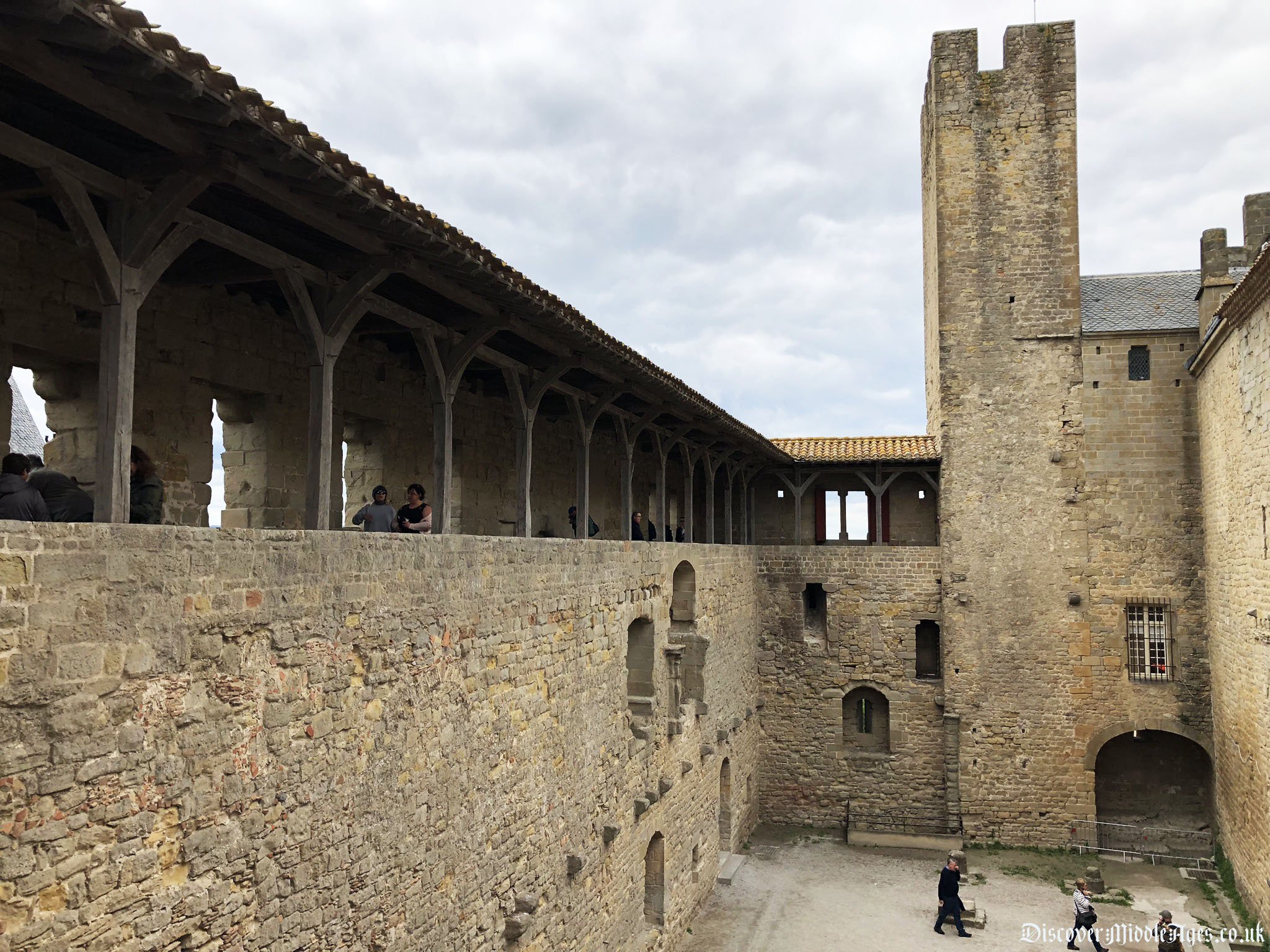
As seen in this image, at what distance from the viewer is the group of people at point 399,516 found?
23.2 ft

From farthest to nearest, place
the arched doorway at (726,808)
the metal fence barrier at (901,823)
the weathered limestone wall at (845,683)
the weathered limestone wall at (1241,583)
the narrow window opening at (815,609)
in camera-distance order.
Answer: the narrow window opening at (815,609) → the weathered limestone wall at (845,683) → the metal fence barrier at (901,823) → the arched doorway at (726,808) → the weathered limestone wall at (1241,583)

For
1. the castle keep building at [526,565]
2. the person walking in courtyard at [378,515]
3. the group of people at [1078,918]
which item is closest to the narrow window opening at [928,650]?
the castle keep building at [526,565]

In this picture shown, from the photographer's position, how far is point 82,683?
3.61 metres

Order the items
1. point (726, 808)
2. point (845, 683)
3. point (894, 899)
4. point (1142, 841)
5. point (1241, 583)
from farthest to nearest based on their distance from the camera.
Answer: point (845, 683)
point (1142, 841)
point (726, 808)
point (894, 899)
point (1241, 583)

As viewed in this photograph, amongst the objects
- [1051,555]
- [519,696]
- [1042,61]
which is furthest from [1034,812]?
[1042,61]

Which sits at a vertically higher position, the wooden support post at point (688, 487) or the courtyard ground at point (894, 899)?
the wooden support post at point (688, 487)

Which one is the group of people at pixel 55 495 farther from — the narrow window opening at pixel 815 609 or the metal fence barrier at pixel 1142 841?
the metal fence barrier at pixel 1142 841

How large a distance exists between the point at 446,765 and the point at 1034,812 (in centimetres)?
1499

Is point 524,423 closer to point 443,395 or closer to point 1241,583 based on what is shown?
point 443,395

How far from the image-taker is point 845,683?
61.0 feet

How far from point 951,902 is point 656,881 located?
4856 mm

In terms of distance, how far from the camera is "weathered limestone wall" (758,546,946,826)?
18250 millimetres

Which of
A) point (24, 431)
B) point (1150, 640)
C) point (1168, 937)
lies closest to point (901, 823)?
point (1150, 640)

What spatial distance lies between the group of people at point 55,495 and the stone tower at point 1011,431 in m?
16.3
